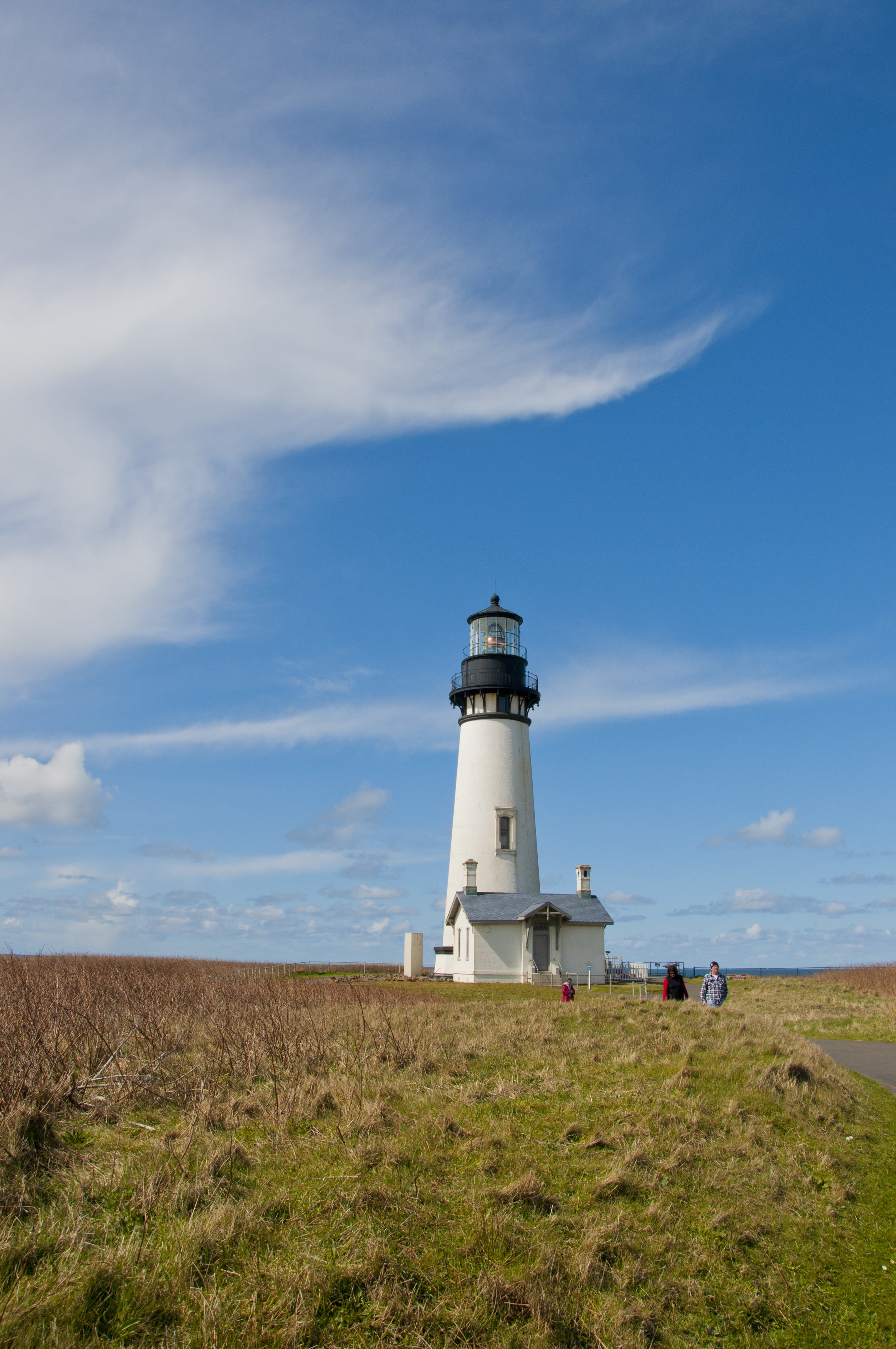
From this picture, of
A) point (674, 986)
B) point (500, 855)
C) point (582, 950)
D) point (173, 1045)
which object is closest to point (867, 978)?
point (582, 950)

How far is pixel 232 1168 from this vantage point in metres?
7.98

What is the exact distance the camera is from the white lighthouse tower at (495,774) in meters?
Answer: 40.8

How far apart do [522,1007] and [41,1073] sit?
12689 mm

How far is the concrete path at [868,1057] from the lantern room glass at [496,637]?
25.4m

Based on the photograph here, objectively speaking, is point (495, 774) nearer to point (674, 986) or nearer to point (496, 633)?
point (496, 633)

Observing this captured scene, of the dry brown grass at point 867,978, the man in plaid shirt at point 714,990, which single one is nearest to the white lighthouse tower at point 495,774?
the dry brown grass at point 867,978

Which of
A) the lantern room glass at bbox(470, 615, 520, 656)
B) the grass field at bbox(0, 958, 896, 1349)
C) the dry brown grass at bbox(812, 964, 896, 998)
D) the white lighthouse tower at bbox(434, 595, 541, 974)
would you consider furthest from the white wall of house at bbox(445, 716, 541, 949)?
the grass field at bbox(0, 958, 896, 1349)

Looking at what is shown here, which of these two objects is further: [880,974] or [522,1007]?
[880,974]

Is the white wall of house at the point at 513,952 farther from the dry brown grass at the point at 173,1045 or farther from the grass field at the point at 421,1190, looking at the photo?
the grass field at the point at 421,1190

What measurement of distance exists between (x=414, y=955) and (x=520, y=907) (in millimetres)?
9117

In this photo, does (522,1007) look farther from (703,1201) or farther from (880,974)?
(880,974)

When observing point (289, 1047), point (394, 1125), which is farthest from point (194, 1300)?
point (289, 1047)

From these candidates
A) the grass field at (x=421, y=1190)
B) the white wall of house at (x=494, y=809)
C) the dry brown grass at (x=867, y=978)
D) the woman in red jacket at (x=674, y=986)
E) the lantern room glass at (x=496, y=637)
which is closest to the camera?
the grass field at (x=421, y=1190)

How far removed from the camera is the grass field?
6055mm
